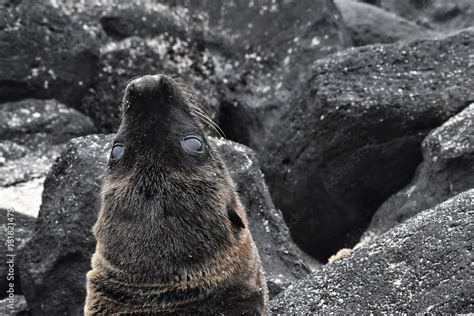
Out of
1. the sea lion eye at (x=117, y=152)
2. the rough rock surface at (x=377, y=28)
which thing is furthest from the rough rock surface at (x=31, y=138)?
the rough rock surface at (x=377, y=28)

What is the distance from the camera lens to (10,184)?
9211mm

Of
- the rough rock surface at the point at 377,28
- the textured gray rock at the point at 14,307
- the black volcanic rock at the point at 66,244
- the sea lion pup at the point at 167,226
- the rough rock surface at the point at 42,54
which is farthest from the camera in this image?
the rough rock surface at the point at 377,28

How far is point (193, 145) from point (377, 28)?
9762 millimetres

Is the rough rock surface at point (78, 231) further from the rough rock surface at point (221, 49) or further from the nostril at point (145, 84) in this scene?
the rough rock surface at point (221, 49)

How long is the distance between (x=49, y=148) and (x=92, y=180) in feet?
9.36

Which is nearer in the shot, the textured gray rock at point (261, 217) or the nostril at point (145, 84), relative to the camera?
the nostril at point (145, 84)

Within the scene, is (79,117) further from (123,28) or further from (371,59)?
(371,59)

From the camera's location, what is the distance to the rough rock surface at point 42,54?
10422 mm

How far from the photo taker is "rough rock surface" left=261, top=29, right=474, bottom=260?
918cm

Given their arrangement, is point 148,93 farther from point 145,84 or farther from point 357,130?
point 357,130

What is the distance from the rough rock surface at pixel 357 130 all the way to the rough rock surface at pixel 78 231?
1.67 metres

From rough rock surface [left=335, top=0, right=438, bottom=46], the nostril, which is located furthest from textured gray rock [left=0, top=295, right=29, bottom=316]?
rough rock surface [left=335, top=0, right=438, bottom=46]

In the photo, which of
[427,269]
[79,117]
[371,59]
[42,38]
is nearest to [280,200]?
[371,59]

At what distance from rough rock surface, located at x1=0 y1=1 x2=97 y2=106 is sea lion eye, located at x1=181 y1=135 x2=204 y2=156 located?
19.0 ft
